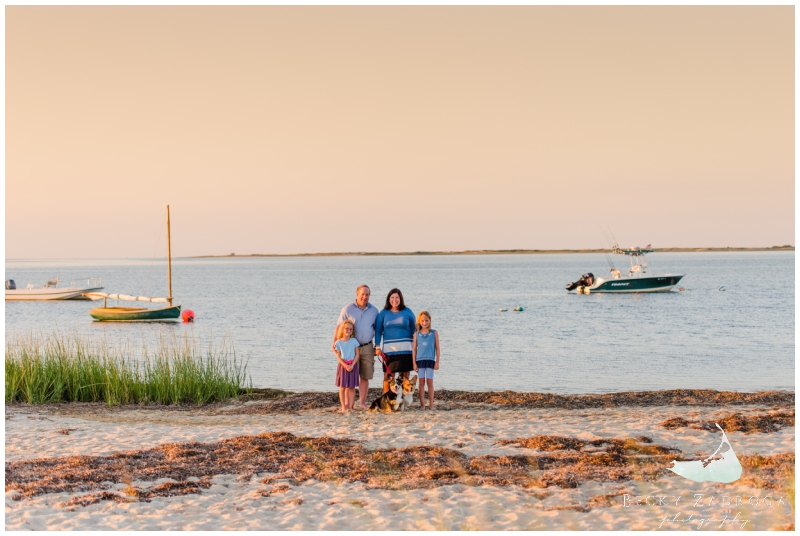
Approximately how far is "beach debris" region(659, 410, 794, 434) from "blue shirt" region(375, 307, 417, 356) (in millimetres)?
3691

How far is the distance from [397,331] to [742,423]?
489 cm

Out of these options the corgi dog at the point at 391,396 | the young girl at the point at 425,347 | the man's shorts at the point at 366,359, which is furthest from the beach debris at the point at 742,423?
the man's shorts at the point at 366,359

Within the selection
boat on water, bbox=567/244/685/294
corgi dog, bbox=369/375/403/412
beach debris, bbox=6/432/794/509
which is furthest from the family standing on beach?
boat on water, bbox=567/244/685/294

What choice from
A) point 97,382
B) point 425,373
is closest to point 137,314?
point 97,382

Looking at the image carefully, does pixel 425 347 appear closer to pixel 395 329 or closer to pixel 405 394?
pixel 395 329

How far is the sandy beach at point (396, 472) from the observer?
6723 mm

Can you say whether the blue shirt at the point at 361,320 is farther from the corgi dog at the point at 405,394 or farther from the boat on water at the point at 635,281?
the boat on water at the point at 635,281

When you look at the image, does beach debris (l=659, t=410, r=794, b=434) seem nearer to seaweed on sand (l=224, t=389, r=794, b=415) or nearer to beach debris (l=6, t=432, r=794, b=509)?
beach debris (l=6, t=432, r=794, b=509)

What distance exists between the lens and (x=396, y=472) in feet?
26.9

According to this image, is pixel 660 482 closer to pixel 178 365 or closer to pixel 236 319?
pixel 178 365

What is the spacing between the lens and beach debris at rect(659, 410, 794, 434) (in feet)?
33.6

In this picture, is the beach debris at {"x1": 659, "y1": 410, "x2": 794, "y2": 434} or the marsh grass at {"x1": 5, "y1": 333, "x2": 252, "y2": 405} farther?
the marsh grass at {"x1": 5, "y1": 333, "x2": 252, "y2": 405}

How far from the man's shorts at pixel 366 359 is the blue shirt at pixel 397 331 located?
0.25 m

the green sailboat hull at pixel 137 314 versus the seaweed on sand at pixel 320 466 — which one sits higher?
the seaweed on sand at pixel 320 466
